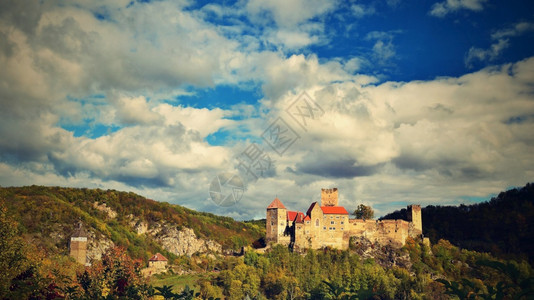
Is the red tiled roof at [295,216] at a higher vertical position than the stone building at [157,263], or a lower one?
higher

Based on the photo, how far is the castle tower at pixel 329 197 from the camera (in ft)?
354

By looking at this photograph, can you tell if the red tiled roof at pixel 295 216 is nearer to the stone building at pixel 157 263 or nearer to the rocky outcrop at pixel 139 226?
the stone building at pixel 157 263

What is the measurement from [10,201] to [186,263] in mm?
47137

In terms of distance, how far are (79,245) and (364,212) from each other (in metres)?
73.6

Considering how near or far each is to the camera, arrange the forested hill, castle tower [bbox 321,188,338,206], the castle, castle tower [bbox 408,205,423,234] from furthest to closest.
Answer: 1. the forested hill
2. castle tower [bbox 408,205,423,234]
3. castle tower [bbox 321,188,338,206]
4. the castle

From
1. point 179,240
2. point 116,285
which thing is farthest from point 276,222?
point 116,285

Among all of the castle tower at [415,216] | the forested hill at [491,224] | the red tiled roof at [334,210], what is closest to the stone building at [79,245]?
the red tiled roof at [334,210]

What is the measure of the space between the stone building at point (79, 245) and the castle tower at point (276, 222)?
137ft

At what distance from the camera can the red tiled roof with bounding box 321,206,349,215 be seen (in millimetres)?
Answer: 102150

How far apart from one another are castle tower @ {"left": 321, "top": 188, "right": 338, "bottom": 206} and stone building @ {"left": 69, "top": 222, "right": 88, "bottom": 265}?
56.3 m

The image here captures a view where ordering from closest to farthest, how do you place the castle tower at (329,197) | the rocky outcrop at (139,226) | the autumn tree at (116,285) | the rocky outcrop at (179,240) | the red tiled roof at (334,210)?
1. the autumn tree at (116,285)
2. the red tiled roof at (334,210)
3. the castle tower at (329,197)
4. the rocky outcrop at (139,226)
5. the rocky outcrop at (179,240)

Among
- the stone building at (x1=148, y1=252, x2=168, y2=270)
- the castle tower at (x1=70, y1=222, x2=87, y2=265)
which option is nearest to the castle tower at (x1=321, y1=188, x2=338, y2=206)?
the stone building at (x1=148, y1=252, x2=168, y2=270)

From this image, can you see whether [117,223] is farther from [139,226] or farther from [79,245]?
[79,245]

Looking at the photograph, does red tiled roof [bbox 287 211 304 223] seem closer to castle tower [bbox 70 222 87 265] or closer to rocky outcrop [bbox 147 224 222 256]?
rocky outcrop [bbox 147 224 222 256]
